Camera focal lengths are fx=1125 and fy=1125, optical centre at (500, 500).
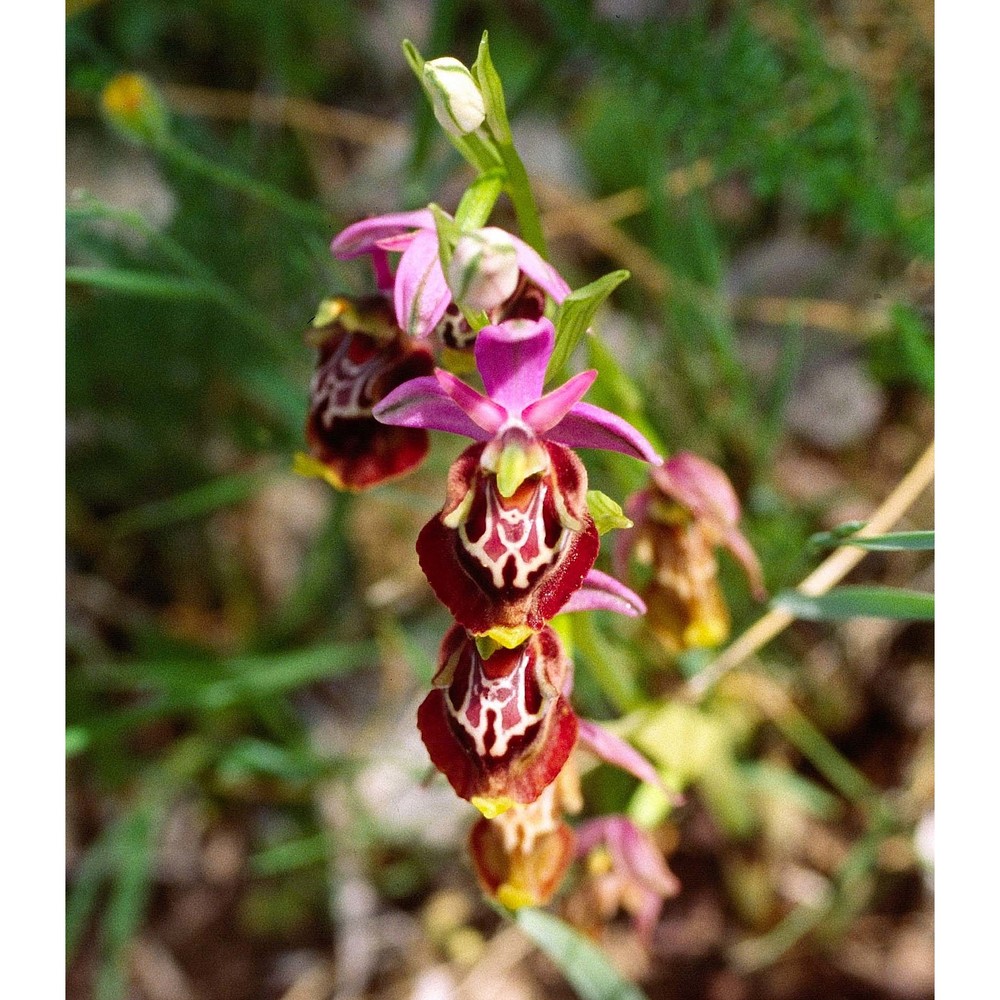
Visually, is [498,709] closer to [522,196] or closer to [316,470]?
[316,470]

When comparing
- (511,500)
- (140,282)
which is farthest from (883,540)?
(140,282)

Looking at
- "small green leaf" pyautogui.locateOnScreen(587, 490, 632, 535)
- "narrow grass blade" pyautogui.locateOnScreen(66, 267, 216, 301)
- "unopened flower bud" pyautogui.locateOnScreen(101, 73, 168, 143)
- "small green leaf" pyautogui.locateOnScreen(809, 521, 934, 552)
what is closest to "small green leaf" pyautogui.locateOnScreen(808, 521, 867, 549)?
"small green leaf" pyautogui.locateOnScreen(809, 521, 934, 552)

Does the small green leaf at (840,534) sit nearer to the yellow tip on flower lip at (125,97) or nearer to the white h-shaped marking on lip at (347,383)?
the white h-shaped marking on lip at (347,383)

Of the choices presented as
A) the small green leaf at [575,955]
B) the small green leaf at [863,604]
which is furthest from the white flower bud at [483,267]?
the small green leaf at [575,955]

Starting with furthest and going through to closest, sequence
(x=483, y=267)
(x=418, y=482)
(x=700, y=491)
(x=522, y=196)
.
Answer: (x=418, y=482) < (x=700, y=491) < (x=522, y=196) < (x=483, y=267)

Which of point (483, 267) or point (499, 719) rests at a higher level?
point (483, 267)

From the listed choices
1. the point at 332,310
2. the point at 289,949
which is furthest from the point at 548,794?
the point at 289,949
